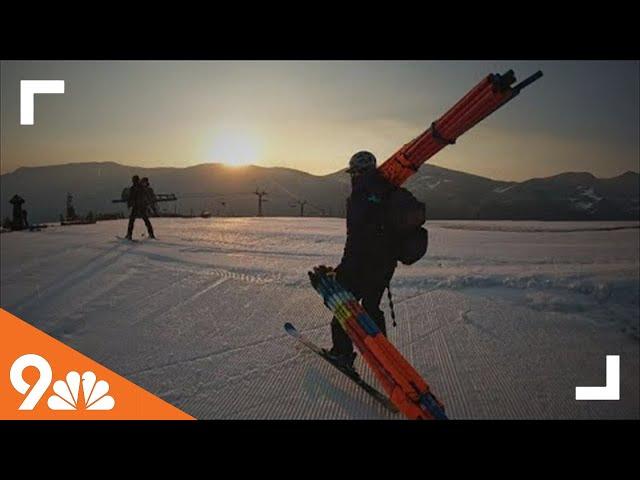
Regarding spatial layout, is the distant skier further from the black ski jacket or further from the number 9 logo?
the black ski jacket

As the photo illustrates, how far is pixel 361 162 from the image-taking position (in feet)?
14.0

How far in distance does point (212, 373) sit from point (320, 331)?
1.62 m

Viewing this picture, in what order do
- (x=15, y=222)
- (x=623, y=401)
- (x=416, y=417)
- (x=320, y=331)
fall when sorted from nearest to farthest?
1. (x=416, y=417)
2. (x=623, y=401)
3. (x=320, y=331)
4. (x=15, y=222)

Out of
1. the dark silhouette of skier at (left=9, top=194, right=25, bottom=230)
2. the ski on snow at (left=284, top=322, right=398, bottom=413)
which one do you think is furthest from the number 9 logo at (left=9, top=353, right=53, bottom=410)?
the dark silhouette of skier at (left=9, top=194, right=25, bottom=230)

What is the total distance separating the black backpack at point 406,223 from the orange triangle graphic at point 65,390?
8.08 feet

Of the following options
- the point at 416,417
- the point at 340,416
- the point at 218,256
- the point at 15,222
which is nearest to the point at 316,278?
the point at 340,416

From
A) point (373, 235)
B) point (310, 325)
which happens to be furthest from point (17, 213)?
point (373, 235)

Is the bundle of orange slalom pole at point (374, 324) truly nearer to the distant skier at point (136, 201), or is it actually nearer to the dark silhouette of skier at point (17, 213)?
the distant skier at point (136, 201)

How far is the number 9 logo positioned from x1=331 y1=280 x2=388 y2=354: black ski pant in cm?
302

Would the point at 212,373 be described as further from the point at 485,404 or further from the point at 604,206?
the point at 604,206

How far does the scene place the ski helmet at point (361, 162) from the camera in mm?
4270

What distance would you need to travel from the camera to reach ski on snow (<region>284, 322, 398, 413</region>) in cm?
381

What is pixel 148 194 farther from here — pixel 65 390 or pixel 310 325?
pixel 65 390

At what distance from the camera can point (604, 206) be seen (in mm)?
93938
